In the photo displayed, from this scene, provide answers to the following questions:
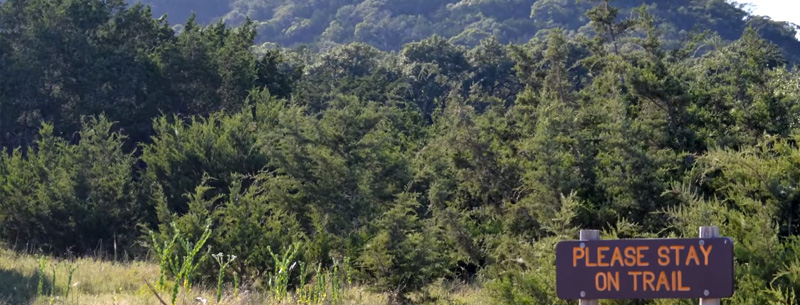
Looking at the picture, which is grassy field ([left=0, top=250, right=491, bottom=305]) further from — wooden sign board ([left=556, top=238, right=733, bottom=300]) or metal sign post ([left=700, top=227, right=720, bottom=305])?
metal sign post ([left=700, top=227, right=720, bottom=305])

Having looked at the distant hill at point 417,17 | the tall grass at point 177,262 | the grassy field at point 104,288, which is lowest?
the grassy field at point 104,288

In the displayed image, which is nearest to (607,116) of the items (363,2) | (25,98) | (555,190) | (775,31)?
(555,190)

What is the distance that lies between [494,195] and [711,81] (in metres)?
5.79

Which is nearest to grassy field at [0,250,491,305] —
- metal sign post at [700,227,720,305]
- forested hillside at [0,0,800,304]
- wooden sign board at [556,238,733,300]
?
forested hillside at [0,0,800,304]

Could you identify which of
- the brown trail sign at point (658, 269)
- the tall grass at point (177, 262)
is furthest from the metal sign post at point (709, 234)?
the tall grass at point (177, 262)

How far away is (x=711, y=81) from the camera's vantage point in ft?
62.9

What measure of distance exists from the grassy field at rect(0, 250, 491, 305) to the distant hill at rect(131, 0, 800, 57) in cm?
7453

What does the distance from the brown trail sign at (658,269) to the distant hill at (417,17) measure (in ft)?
266

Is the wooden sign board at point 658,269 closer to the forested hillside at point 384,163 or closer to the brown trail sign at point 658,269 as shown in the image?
the brown trail sign at point 658,269

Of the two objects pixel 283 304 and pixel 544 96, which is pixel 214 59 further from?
pixel 283 304

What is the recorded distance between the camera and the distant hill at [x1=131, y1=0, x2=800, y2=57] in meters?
92.6

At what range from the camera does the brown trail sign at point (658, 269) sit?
5379 millimetres

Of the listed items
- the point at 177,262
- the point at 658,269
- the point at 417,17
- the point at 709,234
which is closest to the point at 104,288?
the point at 177,262

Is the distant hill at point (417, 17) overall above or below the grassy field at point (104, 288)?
above
